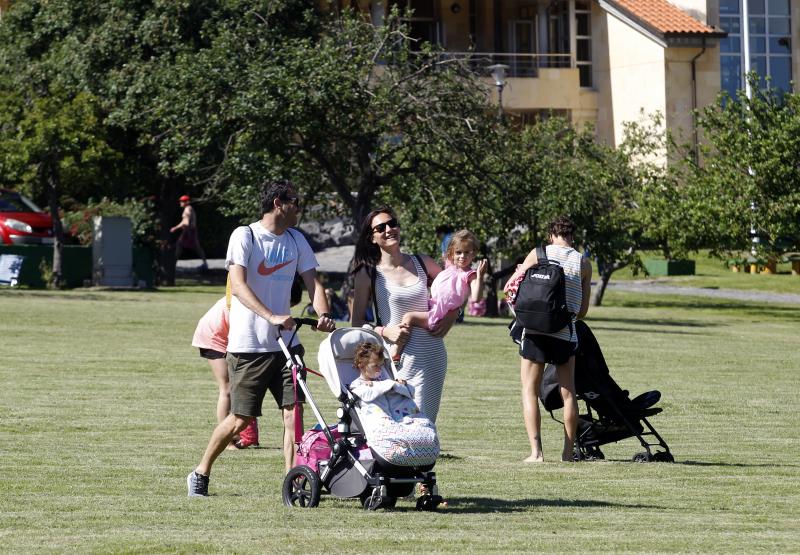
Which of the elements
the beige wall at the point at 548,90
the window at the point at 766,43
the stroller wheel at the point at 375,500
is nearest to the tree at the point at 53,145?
the beige wall at the point at 548,90

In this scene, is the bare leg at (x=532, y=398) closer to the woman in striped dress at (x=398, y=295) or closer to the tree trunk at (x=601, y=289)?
the woman in striped dress at (x=398, y=295)

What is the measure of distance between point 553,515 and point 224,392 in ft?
12.6

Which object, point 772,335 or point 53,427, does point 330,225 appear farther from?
point 53,427

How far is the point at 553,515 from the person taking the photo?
365 inches

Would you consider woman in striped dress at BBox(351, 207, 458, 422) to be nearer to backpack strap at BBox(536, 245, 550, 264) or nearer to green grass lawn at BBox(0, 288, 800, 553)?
green grass lawn at BBox(0, 288, 800, 553)

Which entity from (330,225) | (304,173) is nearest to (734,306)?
(304,173)

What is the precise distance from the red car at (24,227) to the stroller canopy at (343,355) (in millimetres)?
30763

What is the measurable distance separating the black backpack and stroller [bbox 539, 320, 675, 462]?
0.54 metres

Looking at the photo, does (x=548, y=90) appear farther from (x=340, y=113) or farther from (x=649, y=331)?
(x=340, y=113)

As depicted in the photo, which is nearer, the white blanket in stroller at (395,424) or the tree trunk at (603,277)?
the white blanket in stroller at (395,424)

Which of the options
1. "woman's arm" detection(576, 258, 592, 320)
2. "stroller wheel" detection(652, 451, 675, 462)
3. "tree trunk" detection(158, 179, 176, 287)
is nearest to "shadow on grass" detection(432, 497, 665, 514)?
"woman's arm" detection(576, 258, 592, 320)

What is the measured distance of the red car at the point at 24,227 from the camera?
129 feet

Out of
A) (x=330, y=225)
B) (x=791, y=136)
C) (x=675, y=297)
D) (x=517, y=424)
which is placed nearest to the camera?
(x=517, y=424)

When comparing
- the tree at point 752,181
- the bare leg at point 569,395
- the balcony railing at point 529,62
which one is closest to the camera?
the bare leg at point 569,395
